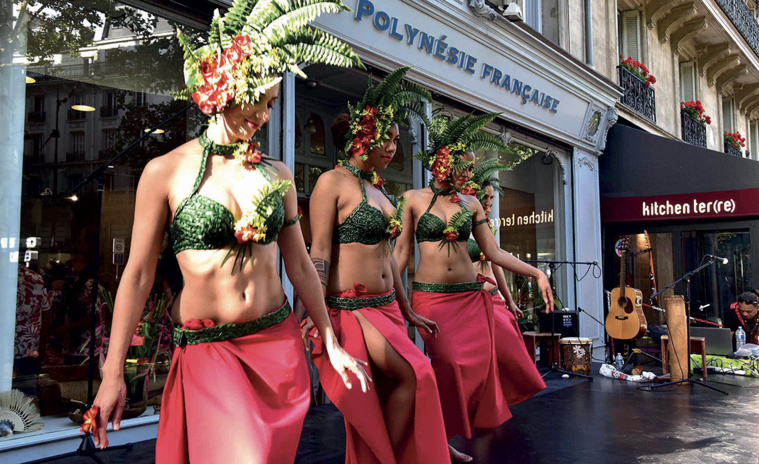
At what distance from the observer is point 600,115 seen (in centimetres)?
1198

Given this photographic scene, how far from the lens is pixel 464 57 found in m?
8.30

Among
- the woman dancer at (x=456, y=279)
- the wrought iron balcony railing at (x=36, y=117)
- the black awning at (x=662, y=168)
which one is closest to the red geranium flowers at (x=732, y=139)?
the black awning at (x=662, y=168)

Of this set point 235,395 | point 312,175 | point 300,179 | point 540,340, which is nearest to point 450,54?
point 312,175

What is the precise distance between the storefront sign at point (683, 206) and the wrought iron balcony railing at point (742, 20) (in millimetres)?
7229

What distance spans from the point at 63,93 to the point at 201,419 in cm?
383

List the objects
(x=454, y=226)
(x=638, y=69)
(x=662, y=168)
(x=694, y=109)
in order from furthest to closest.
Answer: (x=694, y=109) → (x=638, y=69) → (x=662, y=168) → (x=454, y=226)

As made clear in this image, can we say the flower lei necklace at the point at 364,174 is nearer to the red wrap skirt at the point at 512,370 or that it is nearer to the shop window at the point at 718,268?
the red wrap skirt at the point at 512,370

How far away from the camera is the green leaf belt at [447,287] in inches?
176

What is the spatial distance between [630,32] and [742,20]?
6480 mm

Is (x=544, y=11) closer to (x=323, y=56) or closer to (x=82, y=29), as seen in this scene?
(x=82, y=29)

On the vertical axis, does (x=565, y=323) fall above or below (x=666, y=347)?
above

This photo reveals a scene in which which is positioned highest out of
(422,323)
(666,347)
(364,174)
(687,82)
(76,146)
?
(687,82)

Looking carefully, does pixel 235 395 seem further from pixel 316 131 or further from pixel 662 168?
pixel 662 168

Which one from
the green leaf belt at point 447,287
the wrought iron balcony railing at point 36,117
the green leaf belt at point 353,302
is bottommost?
the green leaf belt at point 353,302
